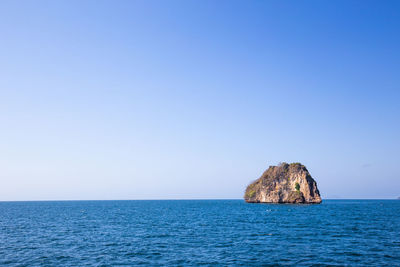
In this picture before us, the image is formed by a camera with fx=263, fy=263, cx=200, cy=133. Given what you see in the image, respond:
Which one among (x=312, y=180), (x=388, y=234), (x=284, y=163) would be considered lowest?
(x=388, y=234)

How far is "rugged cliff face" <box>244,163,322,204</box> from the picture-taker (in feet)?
457

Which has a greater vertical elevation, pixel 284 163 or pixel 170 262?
pixel 284 163

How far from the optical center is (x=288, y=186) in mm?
145000

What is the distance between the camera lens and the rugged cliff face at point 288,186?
139325mm

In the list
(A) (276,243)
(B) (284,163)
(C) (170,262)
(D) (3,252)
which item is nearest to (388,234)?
(A) (276,243)

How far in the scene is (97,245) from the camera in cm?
3666

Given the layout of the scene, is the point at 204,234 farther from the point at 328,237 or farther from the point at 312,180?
the point at 312,180

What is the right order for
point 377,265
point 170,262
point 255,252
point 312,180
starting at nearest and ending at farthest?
1. point 377,265
2. point 170,262
3. point 255,252
4. point 312,180

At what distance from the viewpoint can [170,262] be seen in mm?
27812

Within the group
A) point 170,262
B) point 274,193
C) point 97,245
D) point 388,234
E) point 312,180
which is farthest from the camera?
point 274,193

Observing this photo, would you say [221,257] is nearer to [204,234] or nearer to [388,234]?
[204,234]

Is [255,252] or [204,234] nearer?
[255,252]

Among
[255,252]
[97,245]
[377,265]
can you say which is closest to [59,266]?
[97,245]

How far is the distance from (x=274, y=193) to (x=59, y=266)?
454 ft
